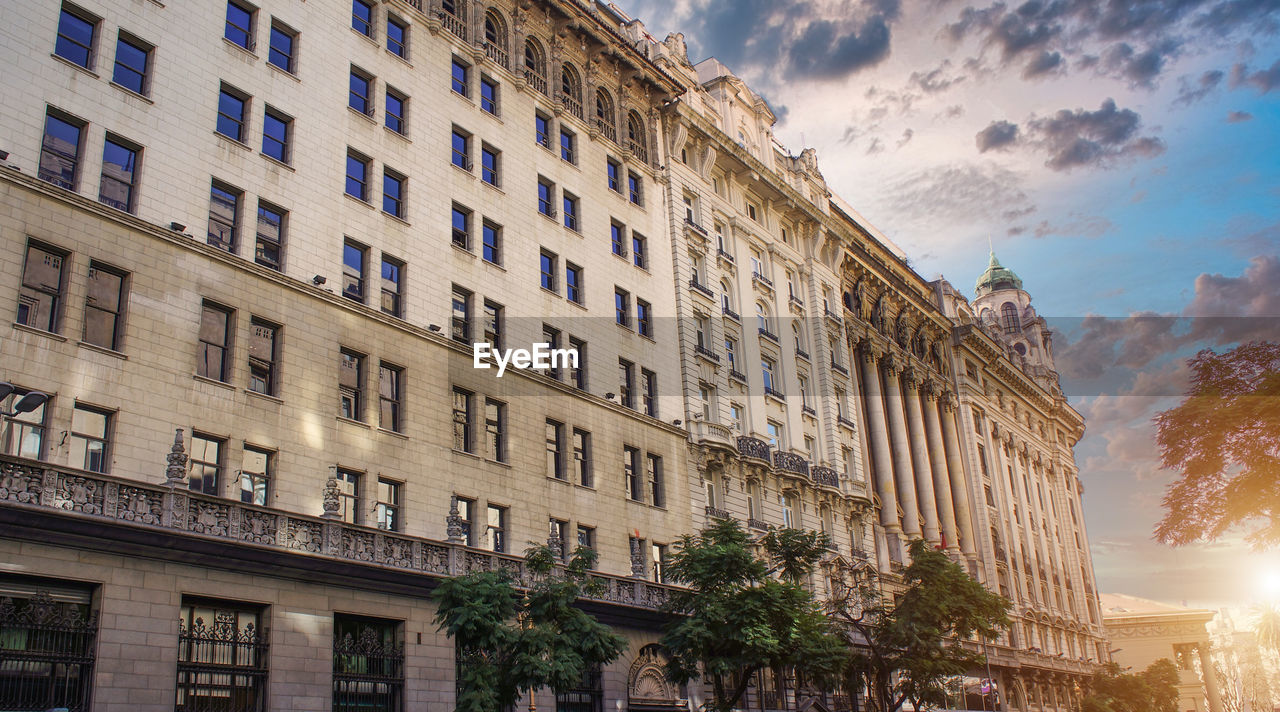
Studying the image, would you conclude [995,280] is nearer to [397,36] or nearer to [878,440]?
[878,440]

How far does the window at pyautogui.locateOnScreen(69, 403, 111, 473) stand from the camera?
1113 inches

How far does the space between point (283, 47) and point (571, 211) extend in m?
15.6

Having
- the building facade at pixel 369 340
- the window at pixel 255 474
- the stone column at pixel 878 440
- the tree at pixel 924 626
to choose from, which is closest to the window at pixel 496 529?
the building facade at pixel 369 340

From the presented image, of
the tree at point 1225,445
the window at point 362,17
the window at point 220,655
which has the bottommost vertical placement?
the window at point 220,655

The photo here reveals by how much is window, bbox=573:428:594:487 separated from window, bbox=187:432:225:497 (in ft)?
52.9

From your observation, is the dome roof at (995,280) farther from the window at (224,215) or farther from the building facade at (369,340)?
the window at (224,215)

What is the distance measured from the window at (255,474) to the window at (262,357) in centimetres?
178

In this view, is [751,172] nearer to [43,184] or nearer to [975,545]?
[975,545]

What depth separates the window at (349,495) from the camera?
3456cm

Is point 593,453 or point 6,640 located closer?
point 6,640

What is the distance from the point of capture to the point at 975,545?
83.9m

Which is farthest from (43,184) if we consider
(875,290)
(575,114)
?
(875,290)

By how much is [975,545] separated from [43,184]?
228 feet

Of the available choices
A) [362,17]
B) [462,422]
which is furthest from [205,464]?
[362,17]
